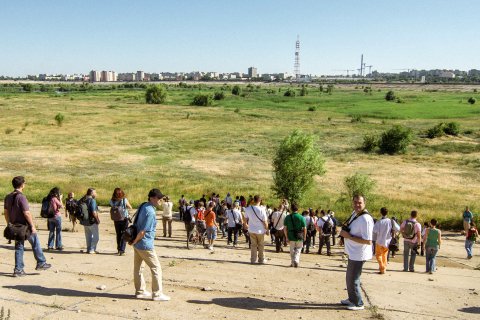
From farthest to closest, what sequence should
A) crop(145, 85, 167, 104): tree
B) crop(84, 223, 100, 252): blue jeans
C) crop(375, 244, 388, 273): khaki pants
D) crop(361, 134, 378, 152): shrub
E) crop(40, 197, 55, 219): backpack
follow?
crop(145, 85, 167, 104): tree
crop(361, 134, 378, 152): shrub
crop(40, 197, 55, 219): backpack
crop(84, 223, 100, 252): blue jeans
crop(375, 244, 388, 273): khaki pants

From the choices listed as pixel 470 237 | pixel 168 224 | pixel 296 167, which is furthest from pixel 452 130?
pixel 168 224

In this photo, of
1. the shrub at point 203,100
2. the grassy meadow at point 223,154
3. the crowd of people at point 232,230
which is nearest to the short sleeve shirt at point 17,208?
the crowd of people at point 232,230

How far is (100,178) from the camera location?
125 feet

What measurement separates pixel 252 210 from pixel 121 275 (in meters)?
3.16

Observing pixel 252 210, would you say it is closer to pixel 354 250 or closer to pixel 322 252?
pixel 354 250

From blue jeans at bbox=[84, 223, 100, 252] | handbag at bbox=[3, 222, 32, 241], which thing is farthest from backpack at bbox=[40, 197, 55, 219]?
handbag at bbox=[3, 222, 32, 241]

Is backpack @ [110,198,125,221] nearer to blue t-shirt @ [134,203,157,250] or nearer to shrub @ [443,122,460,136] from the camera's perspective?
blue t-shirt @ [134,203,157,250]

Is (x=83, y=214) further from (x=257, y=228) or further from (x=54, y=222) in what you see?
(x=257, y=228)

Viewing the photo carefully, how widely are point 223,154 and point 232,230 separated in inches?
1507

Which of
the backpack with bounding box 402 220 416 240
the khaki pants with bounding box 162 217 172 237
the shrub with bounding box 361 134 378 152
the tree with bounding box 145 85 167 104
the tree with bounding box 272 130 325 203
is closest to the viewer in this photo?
the backpack with bounding box 402 220 416 240

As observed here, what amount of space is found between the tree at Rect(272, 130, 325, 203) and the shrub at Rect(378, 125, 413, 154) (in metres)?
31.0

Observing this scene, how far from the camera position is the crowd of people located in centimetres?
827

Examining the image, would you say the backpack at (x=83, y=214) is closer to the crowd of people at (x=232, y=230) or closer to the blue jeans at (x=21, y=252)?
the crowd of people at (x=232, y=230)

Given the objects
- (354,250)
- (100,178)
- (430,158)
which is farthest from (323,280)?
(430,158)
